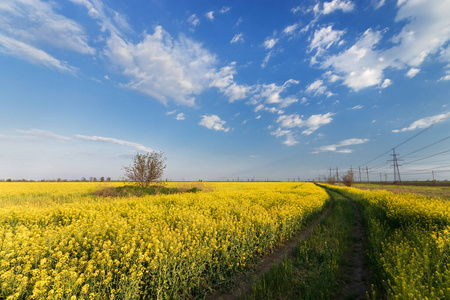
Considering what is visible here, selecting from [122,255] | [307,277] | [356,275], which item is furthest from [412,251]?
[122,255]

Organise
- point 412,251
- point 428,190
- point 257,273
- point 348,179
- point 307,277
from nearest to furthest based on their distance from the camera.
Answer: point 307,277, point 257,273, point 412,251, point 428,190, point 348,179

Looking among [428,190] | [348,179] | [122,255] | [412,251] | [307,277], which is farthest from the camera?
[348,179]

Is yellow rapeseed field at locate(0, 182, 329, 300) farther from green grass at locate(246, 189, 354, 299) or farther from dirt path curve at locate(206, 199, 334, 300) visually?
green grass at locate(246, 189, 354, 299)

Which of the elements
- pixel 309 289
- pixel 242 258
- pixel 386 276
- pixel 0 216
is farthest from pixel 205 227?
pixel 0 216

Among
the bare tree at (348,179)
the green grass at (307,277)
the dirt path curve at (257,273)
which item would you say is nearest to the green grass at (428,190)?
the bare tree at (348,179)

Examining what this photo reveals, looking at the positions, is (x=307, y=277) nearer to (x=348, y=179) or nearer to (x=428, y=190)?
(x=428, y=190)

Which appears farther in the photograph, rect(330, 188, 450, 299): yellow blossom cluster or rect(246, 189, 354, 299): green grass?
rect(246, 189, 354, 299): green grass

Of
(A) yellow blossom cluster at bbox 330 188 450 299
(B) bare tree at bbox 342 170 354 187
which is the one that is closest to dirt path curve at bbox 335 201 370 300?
(A) yellow blossom cluster at bbox 330 188 450 299

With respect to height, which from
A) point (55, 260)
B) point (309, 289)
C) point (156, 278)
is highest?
point (55, 260)

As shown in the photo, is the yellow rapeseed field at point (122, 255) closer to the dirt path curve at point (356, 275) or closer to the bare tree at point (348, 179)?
the dirt path curve at point (356, 275)

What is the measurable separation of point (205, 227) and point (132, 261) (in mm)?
2616

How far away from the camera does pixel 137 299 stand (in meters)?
3.56

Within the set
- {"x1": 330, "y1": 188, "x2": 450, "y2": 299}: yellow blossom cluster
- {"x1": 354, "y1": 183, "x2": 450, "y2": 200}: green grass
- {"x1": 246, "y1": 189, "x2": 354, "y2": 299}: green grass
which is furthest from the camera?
{"x1": 354, "y1": 183, "x2": 450, "y2": 200}: green grass

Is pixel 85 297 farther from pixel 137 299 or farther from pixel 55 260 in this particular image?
pixel 55 260
